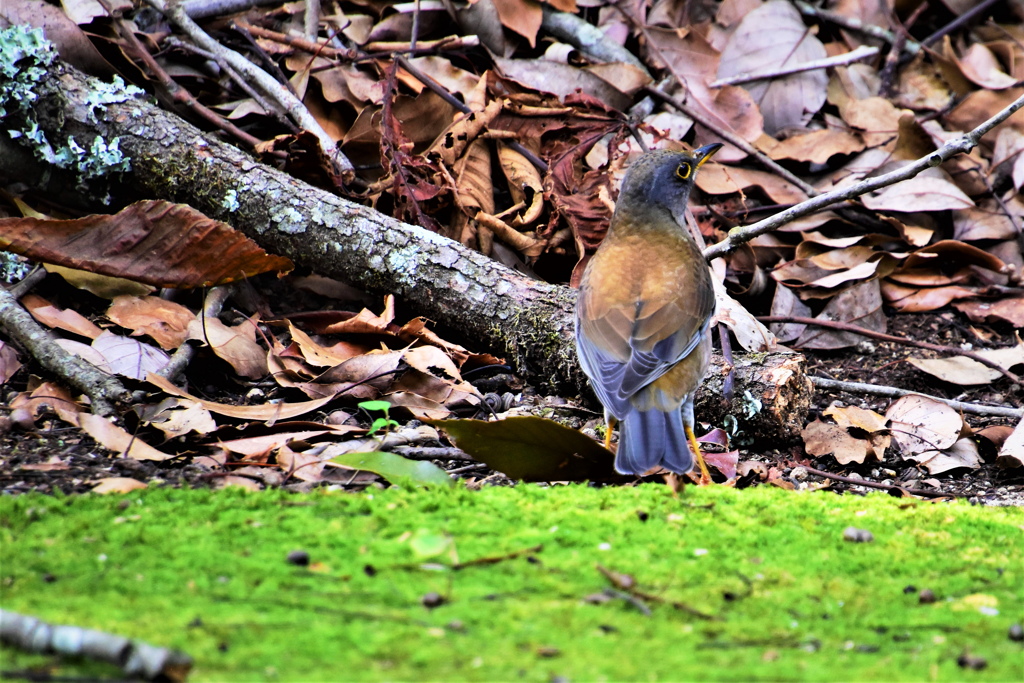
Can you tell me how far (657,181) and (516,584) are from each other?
318cm

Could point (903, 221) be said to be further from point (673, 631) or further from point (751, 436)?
point (673, 631)

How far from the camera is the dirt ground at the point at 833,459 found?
11.4ft

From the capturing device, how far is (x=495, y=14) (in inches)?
265

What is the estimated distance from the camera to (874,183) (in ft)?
15.6

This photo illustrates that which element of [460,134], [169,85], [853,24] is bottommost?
[460,134]

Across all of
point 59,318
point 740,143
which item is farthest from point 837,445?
point 59,318

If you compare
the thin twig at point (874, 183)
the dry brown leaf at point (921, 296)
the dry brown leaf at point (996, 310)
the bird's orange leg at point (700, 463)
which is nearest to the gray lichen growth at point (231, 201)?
the thin twig at point (874, 183)

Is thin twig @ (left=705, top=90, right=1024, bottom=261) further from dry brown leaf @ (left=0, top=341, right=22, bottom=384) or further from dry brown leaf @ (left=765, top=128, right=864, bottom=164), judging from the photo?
dry brown leaf @ (left=0, top=341, right=22, bottom=384)

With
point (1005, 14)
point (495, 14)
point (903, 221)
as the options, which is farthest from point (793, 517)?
point (1005, 14)

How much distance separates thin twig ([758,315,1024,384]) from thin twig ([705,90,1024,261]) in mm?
1026

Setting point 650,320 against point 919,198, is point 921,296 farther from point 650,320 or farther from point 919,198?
point 650,320

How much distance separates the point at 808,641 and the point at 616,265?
111 inches

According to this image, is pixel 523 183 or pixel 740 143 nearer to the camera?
pixel 523 183

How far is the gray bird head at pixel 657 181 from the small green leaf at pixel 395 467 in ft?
7.16
